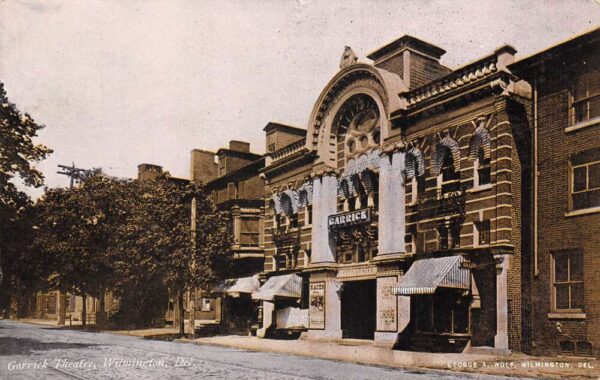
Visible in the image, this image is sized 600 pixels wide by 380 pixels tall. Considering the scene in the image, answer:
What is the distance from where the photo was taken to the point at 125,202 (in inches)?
1743

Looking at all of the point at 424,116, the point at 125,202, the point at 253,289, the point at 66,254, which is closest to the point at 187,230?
the point at 253,289

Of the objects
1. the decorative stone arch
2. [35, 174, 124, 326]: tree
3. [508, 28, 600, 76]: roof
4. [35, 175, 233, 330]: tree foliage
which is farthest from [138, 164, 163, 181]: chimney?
[508, 28, 600, 76]: roof

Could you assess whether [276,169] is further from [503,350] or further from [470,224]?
[503,350]

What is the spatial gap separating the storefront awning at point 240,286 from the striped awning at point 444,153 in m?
17.4

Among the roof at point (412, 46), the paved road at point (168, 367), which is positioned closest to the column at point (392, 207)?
the roof at point (412, 46)

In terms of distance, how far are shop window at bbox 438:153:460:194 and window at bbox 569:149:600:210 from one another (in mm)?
4985

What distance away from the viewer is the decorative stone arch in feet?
→ 91.3

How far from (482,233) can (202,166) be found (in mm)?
35043

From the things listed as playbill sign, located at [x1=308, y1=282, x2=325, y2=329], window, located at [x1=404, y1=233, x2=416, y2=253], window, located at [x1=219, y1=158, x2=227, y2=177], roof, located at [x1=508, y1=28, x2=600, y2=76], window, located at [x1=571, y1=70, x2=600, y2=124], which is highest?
roof, located at [x1=508, y1=28, x2=600, y2=76]

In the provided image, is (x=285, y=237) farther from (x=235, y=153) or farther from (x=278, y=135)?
(x=235, y=153)

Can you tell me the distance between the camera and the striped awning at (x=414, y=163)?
1020 inches

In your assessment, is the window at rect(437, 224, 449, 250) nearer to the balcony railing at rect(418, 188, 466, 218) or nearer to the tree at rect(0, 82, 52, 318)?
the balcony railing at rect(418, 188, 466, 218)

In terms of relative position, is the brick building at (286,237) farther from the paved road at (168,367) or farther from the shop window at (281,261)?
the paved road at (168,367)

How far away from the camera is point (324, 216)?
31.9 m
